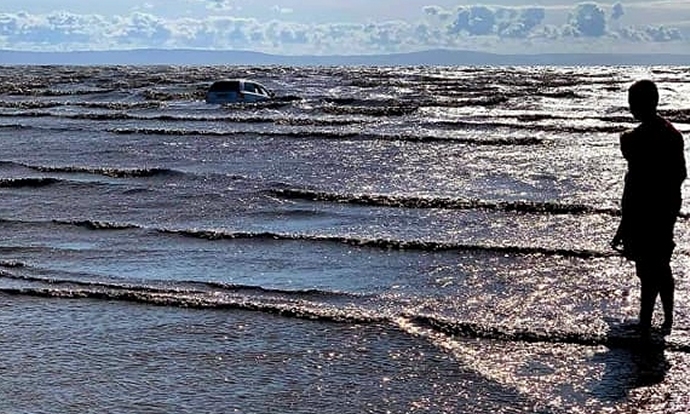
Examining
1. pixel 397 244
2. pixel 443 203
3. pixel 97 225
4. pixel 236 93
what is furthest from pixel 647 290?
pixel 236 93

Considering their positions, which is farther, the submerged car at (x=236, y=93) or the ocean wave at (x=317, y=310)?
the submerged car at (x=236, y=93)

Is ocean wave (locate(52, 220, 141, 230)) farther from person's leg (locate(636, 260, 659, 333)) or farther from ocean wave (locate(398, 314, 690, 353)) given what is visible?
person's leg (locate(636, 260, 659, 333))

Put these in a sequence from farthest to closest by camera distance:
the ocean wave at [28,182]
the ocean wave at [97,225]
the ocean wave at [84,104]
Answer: the ocean wave at [84,104], the ocean wave at [28,182], the ocean wave at [97,225]

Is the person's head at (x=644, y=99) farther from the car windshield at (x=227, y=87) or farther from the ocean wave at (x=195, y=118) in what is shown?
the car windshield at (x=227, y=87)

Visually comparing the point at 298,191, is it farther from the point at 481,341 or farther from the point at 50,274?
the point at 481,341

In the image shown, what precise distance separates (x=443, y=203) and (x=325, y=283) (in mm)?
6026

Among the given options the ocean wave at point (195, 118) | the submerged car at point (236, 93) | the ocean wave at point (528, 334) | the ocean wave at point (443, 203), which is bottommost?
the ocean wave at point (195, 118)

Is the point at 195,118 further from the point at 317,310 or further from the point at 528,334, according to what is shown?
the point at 528,334

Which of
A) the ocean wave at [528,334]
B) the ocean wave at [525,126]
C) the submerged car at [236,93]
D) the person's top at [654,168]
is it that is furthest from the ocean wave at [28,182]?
the submerged car at [236,93]

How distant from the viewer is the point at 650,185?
7711mm

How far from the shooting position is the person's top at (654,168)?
7.63m

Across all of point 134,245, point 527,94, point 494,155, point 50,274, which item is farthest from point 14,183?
point 527,94

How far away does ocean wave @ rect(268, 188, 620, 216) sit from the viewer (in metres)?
15.8

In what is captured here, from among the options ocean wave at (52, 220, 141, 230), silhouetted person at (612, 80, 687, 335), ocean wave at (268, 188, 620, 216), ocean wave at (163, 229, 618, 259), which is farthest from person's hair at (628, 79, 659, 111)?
ocean wave at (52, 220, 141, 230)
